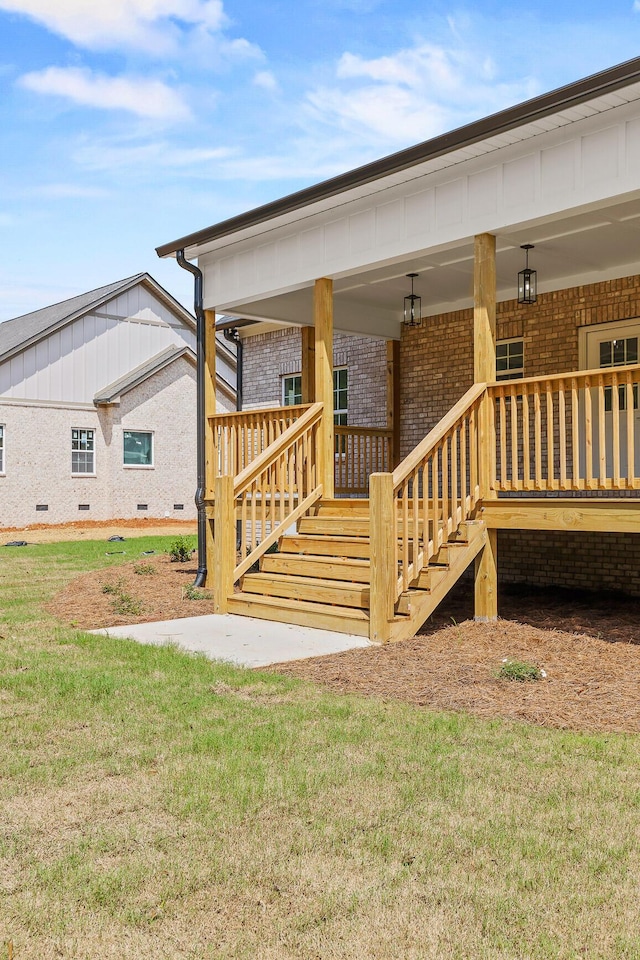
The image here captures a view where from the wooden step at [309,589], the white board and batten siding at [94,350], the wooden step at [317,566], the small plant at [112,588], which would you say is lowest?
the small plant at [112,588]

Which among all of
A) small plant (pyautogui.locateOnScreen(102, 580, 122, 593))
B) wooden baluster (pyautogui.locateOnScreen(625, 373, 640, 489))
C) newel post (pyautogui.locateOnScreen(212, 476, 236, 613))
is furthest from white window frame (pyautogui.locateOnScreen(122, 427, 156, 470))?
wooden baluster (pyautogui.locateOnScreen(625, 373, 640, 489))

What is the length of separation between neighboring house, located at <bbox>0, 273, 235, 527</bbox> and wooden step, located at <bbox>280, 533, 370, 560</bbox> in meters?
16.9

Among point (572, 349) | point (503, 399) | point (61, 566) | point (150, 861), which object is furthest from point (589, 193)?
point (61, 566)

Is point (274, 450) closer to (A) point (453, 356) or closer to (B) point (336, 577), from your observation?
(B) point (336, 577)

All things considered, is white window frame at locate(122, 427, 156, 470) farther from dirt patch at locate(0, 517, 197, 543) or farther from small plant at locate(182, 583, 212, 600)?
small plant at locate(182, 583, 212, 600)

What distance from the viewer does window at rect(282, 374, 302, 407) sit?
1520cm

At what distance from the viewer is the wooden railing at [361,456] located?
12.8 metres

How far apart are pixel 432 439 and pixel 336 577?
183cm

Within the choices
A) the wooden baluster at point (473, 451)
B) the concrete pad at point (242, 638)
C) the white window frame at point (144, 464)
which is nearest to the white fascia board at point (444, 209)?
the wooden baluster at point (473, 451)

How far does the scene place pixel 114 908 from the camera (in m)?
2.77

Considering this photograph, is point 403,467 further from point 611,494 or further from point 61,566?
point 61,566

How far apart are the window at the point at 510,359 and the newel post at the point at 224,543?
181 inches

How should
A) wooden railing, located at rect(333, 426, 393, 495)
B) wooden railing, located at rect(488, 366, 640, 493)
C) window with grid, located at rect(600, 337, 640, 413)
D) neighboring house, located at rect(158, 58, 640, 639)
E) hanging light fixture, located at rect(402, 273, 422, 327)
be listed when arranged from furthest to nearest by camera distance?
wooden railing, located at rect(333, 426, 393, 495), hanging light fixture, located at rect(402, 273, 422, 327), window with grid, located at rect(600, 337, 640, 413), neighboring house, located at rect(158, 58, 640, 639), wooden railing, located at rect(488, 366, 640, 493)

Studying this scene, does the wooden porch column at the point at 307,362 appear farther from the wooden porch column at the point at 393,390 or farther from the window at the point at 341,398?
the wooden porch column at the point at 393,390
